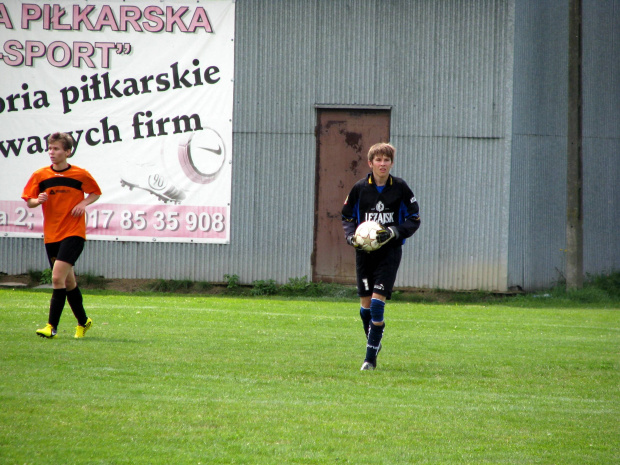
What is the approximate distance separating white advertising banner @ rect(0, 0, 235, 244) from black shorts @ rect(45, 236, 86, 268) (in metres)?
10.5

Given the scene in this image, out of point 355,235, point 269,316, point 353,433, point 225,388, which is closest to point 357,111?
point 269,316

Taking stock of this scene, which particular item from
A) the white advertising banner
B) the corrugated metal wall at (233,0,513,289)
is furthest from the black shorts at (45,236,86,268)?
the corrugated metal wall at (233,0,513,289)

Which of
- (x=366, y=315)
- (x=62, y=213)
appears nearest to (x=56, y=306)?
(x=62, y=213)

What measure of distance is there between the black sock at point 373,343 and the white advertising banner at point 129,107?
1233 centimetres

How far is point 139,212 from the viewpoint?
68.4 feet

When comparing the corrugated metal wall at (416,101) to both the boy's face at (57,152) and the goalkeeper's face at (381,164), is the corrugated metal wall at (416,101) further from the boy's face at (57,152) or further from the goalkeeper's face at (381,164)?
the goalkeeper's face at (381,164)

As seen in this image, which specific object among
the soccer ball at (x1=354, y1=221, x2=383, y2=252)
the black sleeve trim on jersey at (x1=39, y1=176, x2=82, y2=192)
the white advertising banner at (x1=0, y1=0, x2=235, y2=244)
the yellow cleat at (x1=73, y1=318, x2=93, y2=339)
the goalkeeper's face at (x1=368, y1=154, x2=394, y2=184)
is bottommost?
the yellow cleat at (x1=73, y1=318, x2=93, y2=339)

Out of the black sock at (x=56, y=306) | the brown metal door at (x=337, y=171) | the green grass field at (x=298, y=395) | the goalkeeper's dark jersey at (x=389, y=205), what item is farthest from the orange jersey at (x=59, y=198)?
the brown metal door at (x=337, y=171)

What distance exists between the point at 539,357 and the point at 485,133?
10921 millimetres

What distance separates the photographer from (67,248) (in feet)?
33.2

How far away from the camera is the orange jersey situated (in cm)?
1023

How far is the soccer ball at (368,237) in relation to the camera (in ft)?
28.5

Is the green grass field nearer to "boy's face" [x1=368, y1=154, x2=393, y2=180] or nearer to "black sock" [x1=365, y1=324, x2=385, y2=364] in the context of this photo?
"black sock" [x1=365, y1=324, x2=385, y2=364]

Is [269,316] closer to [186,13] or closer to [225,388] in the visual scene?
[225,388]
